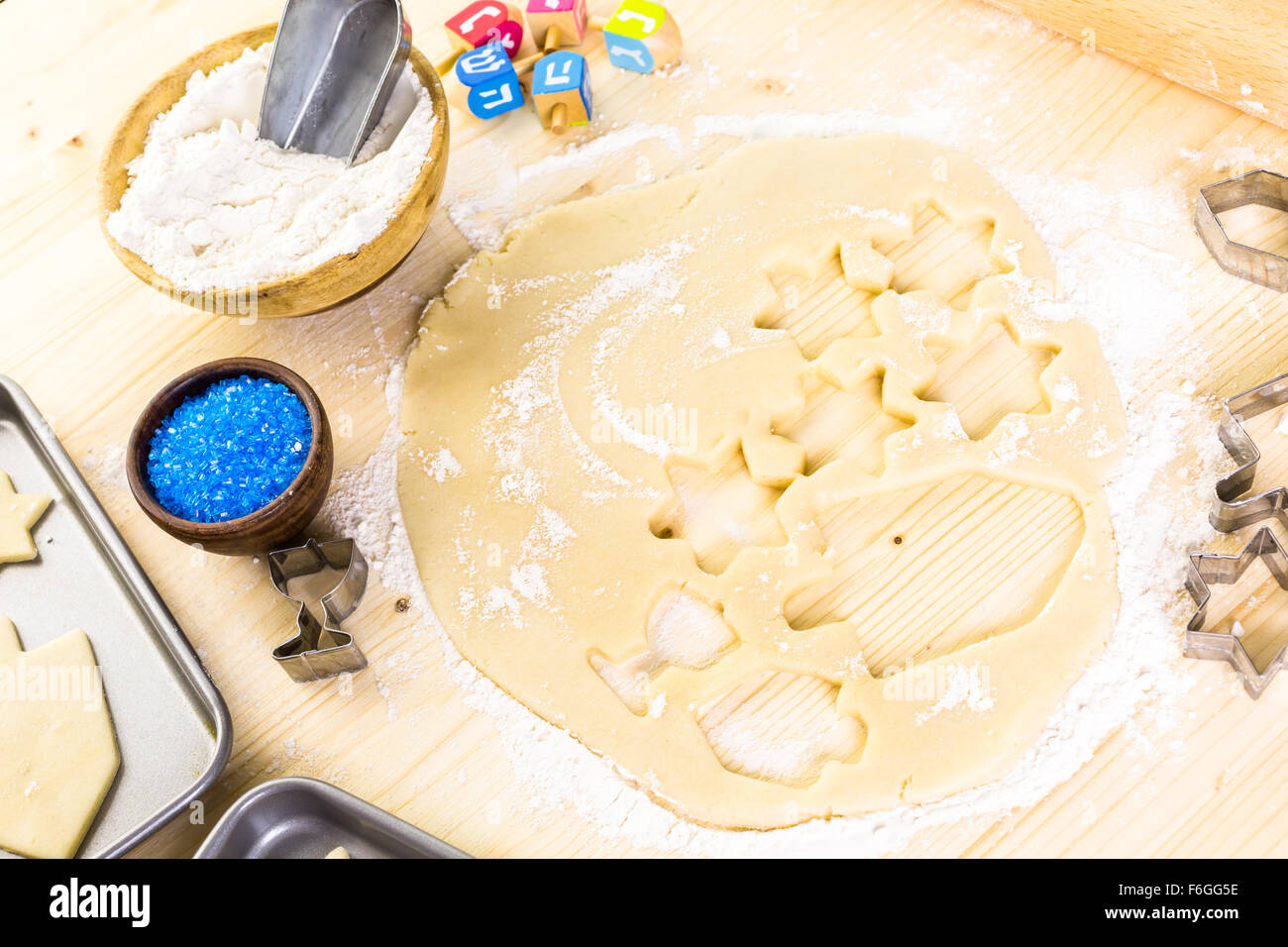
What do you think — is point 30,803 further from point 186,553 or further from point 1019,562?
point 1019,562

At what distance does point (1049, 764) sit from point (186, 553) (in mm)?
965

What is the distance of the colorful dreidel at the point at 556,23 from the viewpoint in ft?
4.32

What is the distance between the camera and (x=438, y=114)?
3.51 feet

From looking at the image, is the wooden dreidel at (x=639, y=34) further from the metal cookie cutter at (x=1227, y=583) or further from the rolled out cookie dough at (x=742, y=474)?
A: the metal cookie cutter at (x=1227, y=583)

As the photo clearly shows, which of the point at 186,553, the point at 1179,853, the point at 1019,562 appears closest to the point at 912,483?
the point at 1019,562

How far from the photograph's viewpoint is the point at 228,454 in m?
1.00

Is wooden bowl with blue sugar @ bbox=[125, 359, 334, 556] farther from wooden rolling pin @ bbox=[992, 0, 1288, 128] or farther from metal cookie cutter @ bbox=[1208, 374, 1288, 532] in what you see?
wooden rolling pin @ bbox=[992, 0, 1288, 128]

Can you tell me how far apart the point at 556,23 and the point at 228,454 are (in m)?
0.75

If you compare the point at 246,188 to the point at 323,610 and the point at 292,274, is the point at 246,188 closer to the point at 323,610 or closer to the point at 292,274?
the point at 292,274

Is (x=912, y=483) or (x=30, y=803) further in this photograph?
(x=912, y=483)

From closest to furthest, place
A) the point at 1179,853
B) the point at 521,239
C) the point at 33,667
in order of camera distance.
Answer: the point at 1179,853, the point at 33,667, the point at 521,239

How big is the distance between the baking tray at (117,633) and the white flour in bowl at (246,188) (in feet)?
1.01

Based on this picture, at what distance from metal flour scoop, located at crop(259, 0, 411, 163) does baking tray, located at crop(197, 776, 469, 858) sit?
693 millimetres

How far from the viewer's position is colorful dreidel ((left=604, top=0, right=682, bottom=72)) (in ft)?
4.28
